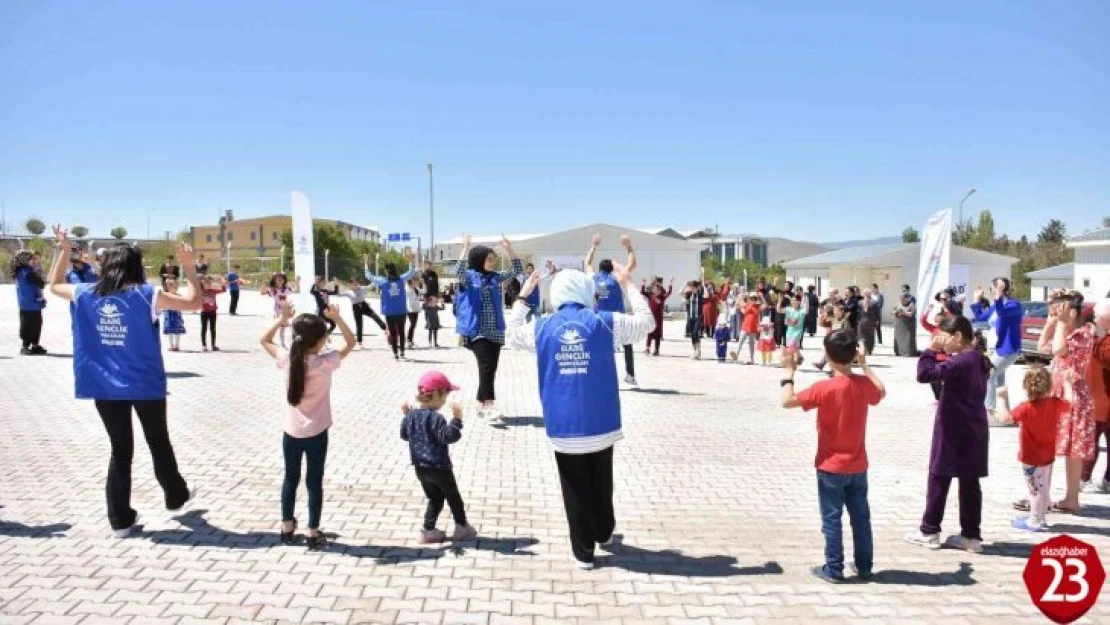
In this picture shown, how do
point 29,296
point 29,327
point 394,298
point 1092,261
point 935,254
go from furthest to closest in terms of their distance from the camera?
point 1092,261, point 394,298, point 29,327, point 29,296, point 935,254

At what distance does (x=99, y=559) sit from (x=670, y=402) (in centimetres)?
771

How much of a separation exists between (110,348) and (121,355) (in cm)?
8

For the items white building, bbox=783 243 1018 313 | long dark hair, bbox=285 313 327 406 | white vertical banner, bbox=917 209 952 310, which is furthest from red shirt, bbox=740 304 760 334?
white building, bbox=783 243 1018 313

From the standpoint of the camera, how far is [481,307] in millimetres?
8445

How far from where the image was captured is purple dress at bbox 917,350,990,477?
4.88 meters

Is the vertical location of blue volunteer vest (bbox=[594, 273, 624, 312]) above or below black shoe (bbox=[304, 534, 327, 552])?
above

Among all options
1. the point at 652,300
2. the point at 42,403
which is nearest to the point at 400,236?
the point at 652,300

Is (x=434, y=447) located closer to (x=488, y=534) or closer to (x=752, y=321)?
(x=488, y=534)

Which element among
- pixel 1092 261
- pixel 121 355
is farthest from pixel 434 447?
pixel 1092 261

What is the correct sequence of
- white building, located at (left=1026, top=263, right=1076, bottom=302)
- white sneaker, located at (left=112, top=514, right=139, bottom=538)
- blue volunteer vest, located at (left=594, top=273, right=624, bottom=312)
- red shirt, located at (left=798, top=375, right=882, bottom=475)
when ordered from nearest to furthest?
red shirt, located at (left=798, top=375, right=882, bottom=475)
white sneaker, located at (left=112, top=514, right=139, bottom=538)
blue volunteer vest, located at (left=594, top=273, right=624, bottom=312)
white building, located at (left=1026, top=263, right=1076, bottom=302)

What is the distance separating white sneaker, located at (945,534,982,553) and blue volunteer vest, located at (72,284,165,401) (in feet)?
17.3

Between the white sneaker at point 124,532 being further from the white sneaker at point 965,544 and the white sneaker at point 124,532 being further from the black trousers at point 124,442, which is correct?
the white sneaker at point 965,544

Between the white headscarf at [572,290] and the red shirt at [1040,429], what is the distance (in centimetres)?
320

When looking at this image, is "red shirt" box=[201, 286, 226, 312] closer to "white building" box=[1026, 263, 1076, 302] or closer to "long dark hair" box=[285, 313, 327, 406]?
"long dark hair" box=[285, 313, 327, 406]
